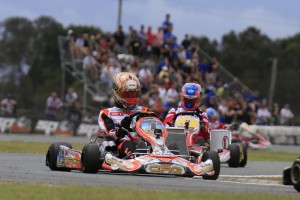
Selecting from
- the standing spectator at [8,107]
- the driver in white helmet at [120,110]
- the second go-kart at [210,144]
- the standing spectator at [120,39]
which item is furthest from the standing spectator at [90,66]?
the driver in white helmet at [120,110]

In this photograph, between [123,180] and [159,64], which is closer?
[123,180]

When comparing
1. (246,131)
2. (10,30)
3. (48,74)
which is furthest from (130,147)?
(10,30)

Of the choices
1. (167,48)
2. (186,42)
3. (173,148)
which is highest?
(186,42)

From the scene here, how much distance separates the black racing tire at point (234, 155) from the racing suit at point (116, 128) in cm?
414

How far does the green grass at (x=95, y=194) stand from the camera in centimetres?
984

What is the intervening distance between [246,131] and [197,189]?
1852cm

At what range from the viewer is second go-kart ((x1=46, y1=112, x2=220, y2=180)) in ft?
44.8

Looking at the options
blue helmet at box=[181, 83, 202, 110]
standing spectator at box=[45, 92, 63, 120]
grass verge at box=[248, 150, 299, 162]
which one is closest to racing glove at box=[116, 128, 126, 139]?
blue helmet at box=[181, 83, 202, 110]

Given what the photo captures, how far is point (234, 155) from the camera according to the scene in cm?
1923

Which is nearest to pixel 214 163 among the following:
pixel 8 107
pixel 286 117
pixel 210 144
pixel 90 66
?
pixel 210 144

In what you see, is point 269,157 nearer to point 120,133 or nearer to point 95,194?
point 120,133

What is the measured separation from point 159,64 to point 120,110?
1916cm

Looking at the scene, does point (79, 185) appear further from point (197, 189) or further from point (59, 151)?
point (59, 151)

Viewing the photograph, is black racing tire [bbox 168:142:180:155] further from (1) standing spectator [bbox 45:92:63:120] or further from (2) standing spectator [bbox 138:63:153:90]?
(1) standing spectator [bbox 45:92:63:120]
